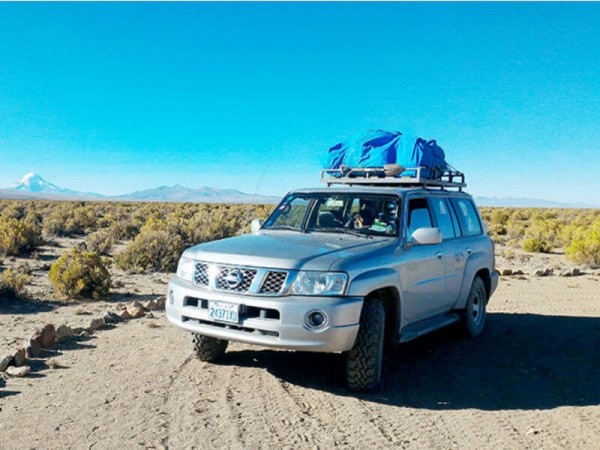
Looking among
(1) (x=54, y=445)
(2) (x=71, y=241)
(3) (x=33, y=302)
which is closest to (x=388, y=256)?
(1) (x=54, y=445)

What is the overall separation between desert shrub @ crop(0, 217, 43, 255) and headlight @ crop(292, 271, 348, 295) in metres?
13.1

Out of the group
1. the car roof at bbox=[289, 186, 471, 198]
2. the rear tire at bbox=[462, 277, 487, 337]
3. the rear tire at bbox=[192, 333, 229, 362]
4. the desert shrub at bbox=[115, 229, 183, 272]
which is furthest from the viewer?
the desert shrub at bbox=[115, 229, 183, 272]

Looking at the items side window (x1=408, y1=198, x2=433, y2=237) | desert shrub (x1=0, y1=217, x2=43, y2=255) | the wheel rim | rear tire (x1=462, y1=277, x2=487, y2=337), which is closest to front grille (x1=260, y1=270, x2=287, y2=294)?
side window (x1=408, y1=198, x2=433, y2=237)

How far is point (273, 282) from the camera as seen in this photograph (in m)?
5.07

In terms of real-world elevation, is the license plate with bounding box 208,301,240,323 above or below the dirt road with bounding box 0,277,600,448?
above

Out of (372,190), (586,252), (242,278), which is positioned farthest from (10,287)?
(586,252)

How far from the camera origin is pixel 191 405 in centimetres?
500

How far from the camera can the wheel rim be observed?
778 cm

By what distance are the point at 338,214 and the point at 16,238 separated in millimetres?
12503

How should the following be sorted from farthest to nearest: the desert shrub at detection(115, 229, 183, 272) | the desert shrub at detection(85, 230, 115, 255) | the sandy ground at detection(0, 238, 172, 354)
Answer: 1. the desert shrub at detection(85, 230, 115, 255)
2. the desert shrub at detection(115, 229, 183, 272)
3. the sandy ground at detection(0, 238, 172, 354)

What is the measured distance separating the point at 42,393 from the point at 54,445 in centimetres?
121

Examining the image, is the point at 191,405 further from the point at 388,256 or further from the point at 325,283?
the point at 388,256

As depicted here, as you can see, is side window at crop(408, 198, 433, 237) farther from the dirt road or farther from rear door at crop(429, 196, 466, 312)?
the dirt road

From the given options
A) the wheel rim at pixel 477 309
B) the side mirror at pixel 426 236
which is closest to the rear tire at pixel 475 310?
the wheel rim at pixel 477 309
